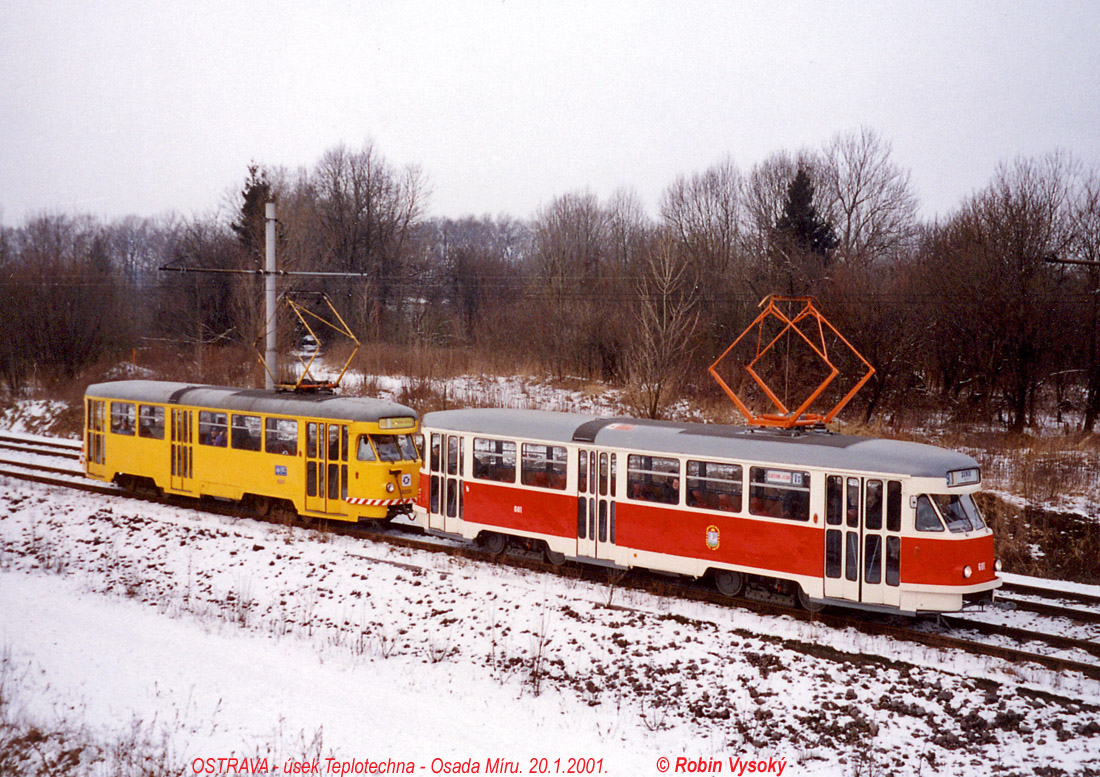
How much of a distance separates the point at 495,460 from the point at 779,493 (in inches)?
209

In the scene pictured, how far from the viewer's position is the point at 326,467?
17734mm

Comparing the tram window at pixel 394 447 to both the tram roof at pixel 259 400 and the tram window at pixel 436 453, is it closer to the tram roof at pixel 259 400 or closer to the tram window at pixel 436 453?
the tram roof at pixel 259 400

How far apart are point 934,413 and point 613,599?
897 inches

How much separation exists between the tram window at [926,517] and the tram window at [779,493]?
1.47 metres

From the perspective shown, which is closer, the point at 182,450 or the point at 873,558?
the point at 873,558

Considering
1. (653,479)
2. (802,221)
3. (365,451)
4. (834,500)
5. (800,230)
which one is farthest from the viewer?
(800,230)

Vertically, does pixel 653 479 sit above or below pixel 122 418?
below

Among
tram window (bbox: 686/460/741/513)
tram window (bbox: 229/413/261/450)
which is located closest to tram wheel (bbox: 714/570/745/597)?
tram window (bbox: 686/460/741/513)

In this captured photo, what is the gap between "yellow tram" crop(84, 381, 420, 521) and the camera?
17.4 metres

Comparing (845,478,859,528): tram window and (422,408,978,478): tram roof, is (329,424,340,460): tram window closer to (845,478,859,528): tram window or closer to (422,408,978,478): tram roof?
(422,408,978,478): tram roof

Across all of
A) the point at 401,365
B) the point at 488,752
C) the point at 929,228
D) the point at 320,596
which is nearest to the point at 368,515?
the point at 320,596

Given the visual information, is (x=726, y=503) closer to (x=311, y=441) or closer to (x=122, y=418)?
(x=311, y=441)

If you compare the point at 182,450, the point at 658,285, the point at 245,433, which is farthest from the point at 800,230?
the point at 182,450

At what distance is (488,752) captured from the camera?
27.0 ft
